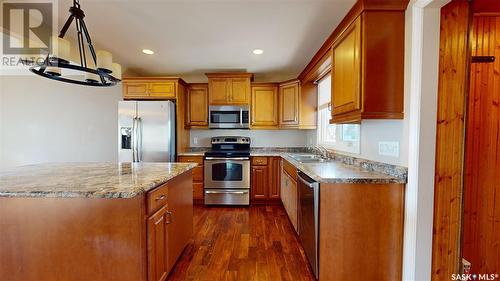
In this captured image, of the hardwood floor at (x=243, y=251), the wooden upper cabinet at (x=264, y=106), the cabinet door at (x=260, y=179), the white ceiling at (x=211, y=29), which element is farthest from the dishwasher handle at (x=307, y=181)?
the wooden upper cabinet at (x=264, y=106)

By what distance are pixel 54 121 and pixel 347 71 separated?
191 inches

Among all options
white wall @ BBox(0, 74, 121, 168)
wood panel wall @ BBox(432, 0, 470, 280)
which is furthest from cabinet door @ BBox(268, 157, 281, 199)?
white wall @ BBox(0, 74, 121, 168)

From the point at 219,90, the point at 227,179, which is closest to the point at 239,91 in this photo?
the point at 219,90

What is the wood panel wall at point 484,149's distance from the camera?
5.52 ft

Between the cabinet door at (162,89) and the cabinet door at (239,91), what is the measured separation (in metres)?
1.01

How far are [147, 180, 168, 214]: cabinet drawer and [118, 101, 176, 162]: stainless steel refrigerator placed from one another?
2.01m

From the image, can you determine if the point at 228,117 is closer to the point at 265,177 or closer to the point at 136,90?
the point at 265,177

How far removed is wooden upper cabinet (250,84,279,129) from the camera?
4.10m

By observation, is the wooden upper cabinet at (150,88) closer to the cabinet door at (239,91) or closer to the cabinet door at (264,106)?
the cabinet door at (239,91)

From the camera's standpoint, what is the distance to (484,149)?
5.55ft

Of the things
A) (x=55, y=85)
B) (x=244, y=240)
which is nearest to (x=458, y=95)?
(x=244, y=240)

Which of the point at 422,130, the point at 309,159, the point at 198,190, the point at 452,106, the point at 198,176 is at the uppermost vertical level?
the point at 452,106

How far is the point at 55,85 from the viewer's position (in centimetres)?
401

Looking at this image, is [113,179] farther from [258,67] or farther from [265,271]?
[258,67]
